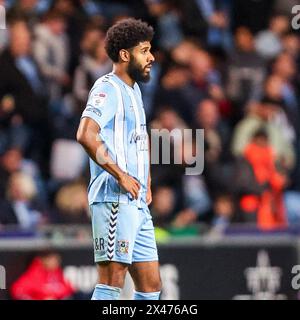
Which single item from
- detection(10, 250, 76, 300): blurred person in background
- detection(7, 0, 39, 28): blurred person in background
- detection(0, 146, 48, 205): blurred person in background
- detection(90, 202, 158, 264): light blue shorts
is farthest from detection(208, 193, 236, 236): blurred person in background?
detection(90, 202, 158, 264): light blue shorts

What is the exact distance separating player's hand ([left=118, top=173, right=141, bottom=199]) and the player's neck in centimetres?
53

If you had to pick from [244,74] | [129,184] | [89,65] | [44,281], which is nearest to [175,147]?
[89,65]

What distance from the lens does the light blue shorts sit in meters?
→ 6.46

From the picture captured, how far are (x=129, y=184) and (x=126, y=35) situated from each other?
755 millimetres

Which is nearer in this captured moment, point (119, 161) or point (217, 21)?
point (119, 161)

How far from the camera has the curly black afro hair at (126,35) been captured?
21.2 ft

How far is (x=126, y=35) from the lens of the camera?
21.2 feet

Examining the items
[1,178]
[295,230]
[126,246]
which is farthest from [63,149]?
[126,246]

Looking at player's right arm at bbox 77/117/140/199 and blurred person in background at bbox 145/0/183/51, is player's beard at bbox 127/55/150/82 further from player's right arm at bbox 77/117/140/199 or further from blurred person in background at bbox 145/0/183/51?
blurred person in background at bbox 145/0/183/51

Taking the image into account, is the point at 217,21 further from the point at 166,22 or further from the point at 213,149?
the point at 213,149

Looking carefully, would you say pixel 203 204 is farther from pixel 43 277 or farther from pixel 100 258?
pixel 100 258

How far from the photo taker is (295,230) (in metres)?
11.6

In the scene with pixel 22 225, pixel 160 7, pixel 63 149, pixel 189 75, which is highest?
pixel 160 7

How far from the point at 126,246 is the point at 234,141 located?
255 inches
